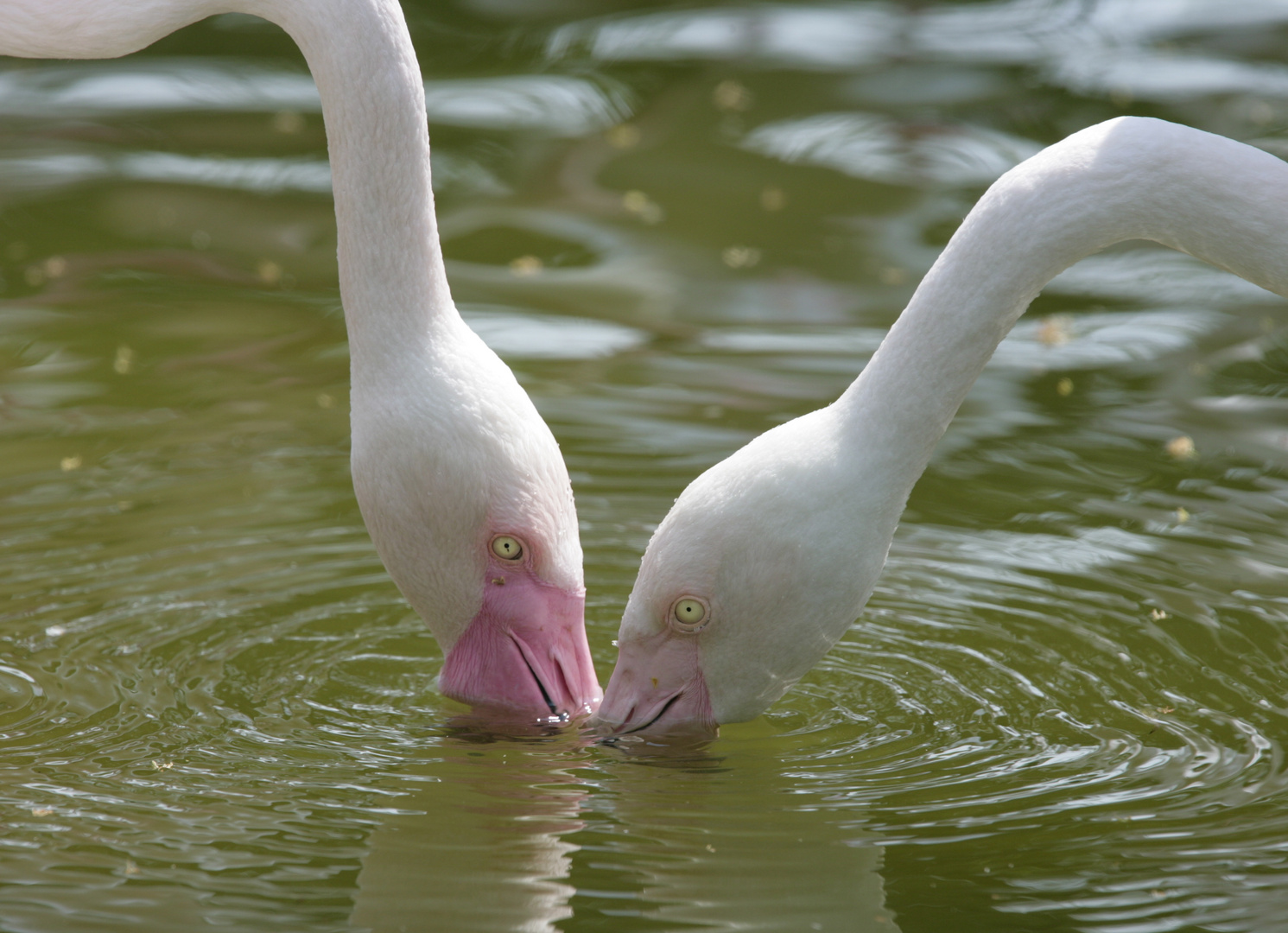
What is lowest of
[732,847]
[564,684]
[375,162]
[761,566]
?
[732,847]

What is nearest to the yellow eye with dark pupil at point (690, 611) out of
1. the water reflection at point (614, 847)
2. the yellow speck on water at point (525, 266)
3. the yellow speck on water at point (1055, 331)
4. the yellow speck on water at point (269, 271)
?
the water reflection at point (614, 847)

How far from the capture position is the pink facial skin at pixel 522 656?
419 cm

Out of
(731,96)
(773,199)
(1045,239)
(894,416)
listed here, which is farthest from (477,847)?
(731,96)

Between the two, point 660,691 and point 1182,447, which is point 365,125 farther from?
point 1182,447

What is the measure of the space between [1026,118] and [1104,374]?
3.31 m

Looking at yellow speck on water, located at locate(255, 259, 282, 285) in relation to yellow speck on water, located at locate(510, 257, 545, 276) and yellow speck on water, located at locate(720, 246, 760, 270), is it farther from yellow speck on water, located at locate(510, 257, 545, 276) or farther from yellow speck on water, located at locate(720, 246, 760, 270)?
yellow speck on water, located at locate(720, 246, 760, 270)

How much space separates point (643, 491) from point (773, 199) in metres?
3.78

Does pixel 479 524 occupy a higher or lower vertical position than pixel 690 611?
higher

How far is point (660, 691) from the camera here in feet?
13.4

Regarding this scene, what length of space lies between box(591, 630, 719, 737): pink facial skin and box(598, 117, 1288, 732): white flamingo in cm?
6

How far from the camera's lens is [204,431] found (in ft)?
20.1

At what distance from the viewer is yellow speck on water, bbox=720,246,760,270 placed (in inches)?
322

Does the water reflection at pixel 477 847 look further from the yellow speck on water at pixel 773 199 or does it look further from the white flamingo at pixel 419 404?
the yellow speck on water at pixel 773 199

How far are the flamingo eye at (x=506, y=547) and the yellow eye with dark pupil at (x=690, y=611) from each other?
0.45 m
